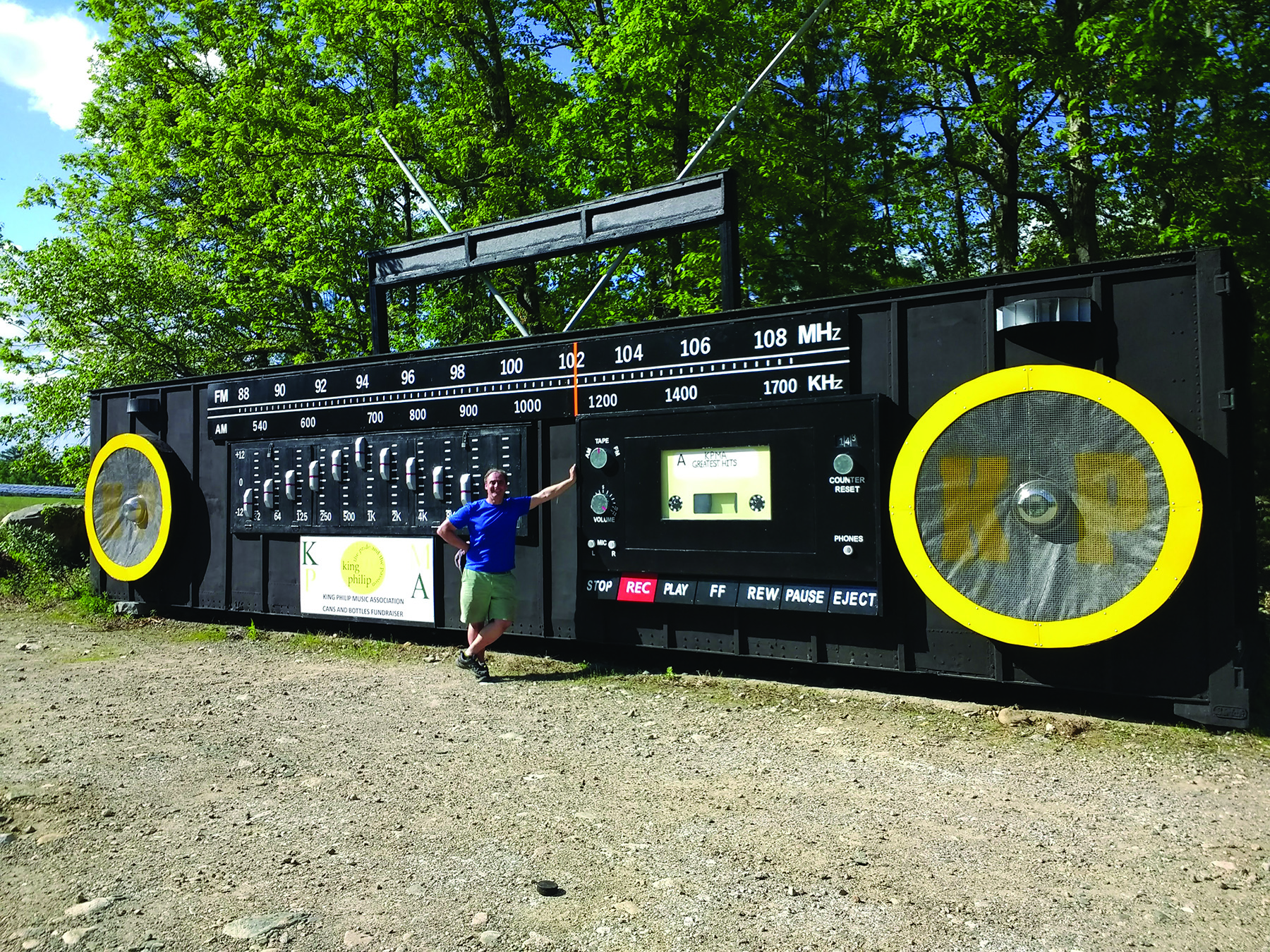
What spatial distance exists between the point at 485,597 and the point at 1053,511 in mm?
4857

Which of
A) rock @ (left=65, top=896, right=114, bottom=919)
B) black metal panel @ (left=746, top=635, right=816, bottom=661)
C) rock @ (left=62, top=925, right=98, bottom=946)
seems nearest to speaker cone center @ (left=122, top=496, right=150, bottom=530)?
black metal panel @ (left=746, top=635, right=816, bottom=661)

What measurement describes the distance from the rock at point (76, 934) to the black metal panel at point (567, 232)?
7178 mm

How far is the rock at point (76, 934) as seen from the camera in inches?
143

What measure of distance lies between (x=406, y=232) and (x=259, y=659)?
52.3 feet

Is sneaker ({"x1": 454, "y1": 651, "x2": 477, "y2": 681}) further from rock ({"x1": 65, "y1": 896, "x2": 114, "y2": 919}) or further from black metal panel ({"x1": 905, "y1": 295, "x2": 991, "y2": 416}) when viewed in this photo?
rock ({"x1": 65, "y1": 896, "x2": 114, "y2": 919})

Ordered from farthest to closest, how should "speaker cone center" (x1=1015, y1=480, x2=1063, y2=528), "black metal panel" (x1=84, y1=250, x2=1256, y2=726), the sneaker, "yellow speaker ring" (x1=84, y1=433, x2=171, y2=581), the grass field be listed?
the grass field → "yellow speaker ring" (x1=84, y1=433, x2=171, y2=581) → the sneaker → "speaker cone center" (x1=1015, y1=480, x2=1063, y2=528) → "black metal panel" (x1=84, y1=250, x2=1256, y2=726)

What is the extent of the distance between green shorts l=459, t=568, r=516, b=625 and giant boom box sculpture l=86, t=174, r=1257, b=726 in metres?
0.51

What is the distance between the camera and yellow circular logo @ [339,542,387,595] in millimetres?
10398

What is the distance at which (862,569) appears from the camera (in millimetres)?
7383

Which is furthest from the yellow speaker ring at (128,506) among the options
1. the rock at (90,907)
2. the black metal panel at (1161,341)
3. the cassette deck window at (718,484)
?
the black metal panel at (1161,341)

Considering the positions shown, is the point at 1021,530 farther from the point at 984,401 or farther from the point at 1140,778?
the point at 1140,778

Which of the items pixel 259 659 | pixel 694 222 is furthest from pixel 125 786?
pixel 694 222

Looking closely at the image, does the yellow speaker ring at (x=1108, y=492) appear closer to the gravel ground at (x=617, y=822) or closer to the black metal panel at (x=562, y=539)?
the gravel ground at (x=617, y=822)

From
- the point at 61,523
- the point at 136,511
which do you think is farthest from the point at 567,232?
the point at 61,523
